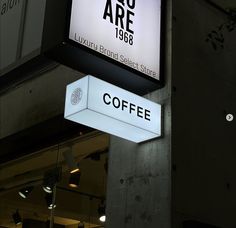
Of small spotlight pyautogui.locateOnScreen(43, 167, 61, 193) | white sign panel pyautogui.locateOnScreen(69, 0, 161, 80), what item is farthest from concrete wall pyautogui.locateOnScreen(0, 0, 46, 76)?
white sign panel pyautogui.locateOnScreen(69, 0, 161, 80)

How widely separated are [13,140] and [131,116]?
83.7 inches

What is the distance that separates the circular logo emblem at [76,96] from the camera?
2735 millimetres

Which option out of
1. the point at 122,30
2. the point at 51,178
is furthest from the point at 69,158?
the point at 122,30

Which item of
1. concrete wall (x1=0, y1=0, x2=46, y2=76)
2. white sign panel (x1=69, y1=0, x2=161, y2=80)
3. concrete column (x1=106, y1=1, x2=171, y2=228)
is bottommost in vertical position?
concrete column (x1=106, y1=1, x2=171, y2=228)

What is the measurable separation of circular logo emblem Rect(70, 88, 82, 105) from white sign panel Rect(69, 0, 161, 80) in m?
0.25

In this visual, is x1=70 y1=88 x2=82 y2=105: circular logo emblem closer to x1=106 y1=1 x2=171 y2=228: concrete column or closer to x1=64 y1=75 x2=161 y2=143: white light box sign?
x1=64 y1=75 x2=161 y2=143: white light box sign

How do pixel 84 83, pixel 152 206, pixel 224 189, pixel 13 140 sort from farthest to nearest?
1. pixel 13 140
2. pixel 224 189
3. pixel 152 206
4. pixel 84 83

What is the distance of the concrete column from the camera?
2.92 metres

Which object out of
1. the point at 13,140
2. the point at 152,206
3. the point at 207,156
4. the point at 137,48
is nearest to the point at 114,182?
the point at 152,206

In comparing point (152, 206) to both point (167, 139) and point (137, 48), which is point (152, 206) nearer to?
point (167, 139)

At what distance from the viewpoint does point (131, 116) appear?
2.88m

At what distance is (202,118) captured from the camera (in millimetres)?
3275

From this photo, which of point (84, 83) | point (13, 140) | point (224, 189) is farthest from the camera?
point (13, 140)

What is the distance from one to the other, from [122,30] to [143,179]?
2.95 ft
